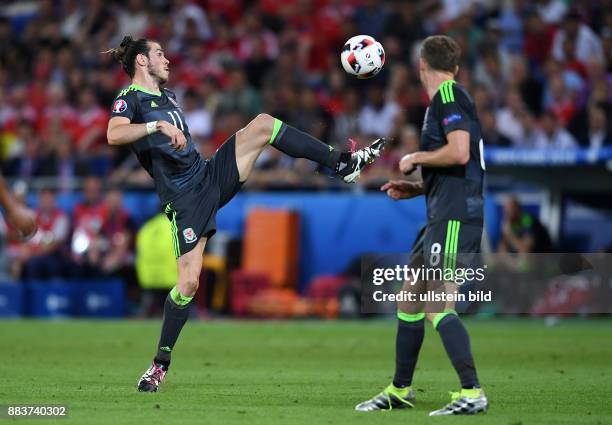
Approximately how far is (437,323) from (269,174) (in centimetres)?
1225

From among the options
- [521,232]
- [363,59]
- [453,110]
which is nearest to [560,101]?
[521,232]

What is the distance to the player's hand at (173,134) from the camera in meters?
8.83

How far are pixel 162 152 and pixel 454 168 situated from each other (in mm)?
2765

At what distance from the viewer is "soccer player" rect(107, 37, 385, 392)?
9.33 meters

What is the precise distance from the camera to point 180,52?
23.2 metres

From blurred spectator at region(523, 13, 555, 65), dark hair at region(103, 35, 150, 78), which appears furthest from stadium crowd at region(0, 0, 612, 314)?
dark hair at region(103, 35, 150, 78)

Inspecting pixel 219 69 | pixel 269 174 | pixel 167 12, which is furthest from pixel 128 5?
pixel 269 174

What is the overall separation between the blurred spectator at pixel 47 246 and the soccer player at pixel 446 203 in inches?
478

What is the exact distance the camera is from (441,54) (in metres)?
7.87

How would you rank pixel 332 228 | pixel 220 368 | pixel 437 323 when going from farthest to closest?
pixel 332 228 → pixel 220 368 → pixel 437 323

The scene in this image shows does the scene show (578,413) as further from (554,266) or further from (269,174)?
(269,174)

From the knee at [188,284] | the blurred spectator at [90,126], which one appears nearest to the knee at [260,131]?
the knee at [188,284]

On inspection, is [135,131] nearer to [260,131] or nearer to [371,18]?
[260,131]

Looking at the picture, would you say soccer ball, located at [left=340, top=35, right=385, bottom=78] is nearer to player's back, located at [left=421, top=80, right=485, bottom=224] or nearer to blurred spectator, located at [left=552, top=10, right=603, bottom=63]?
player's back, located at [left=421, top=80, right=485, bottom=224]
